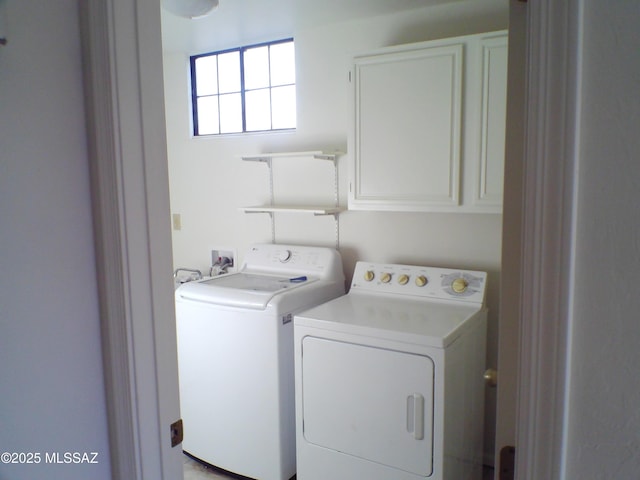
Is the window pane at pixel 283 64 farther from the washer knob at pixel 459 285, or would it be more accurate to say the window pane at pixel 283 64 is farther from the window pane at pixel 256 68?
the washer knob at pixel 459 285

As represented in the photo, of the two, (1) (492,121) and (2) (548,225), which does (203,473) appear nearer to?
(1) (492,121)

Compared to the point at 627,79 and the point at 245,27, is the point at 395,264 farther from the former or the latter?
the point at 627,79

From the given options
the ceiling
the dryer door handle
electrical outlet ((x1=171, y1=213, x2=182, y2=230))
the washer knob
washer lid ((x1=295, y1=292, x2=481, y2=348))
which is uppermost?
the ceiling

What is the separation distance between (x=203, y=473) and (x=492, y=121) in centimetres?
226

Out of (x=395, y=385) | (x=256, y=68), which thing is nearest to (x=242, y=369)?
(x=395, y=385)

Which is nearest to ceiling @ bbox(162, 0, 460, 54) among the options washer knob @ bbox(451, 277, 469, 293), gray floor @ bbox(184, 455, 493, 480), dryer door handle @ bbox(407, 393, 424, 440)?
washer knob @ bbox(451, 277, 469, 293)

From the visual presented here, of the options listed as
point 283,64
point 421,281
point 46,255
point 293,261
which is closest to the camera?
point 46,255

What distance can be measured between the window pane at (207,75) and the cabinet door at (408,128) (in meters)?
1.28

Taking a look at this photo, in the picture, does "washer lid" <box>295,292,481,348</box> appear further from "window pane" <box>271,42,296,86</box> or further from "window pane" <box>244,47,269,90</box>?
"window pane" <box>244,47,269,90</box>

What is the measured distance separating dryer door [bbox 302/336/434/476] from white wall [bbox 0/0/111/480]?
1112 mm

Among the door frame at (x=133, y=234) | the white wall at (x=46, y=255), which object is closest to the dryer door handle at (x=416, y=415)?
the door frame at (x=133, y=234)

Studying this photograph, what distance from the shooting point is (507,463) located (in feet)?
2.24

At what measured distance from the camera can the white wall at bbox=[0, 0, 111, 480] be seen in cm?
80

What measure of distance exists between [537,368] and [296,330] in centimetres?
155
